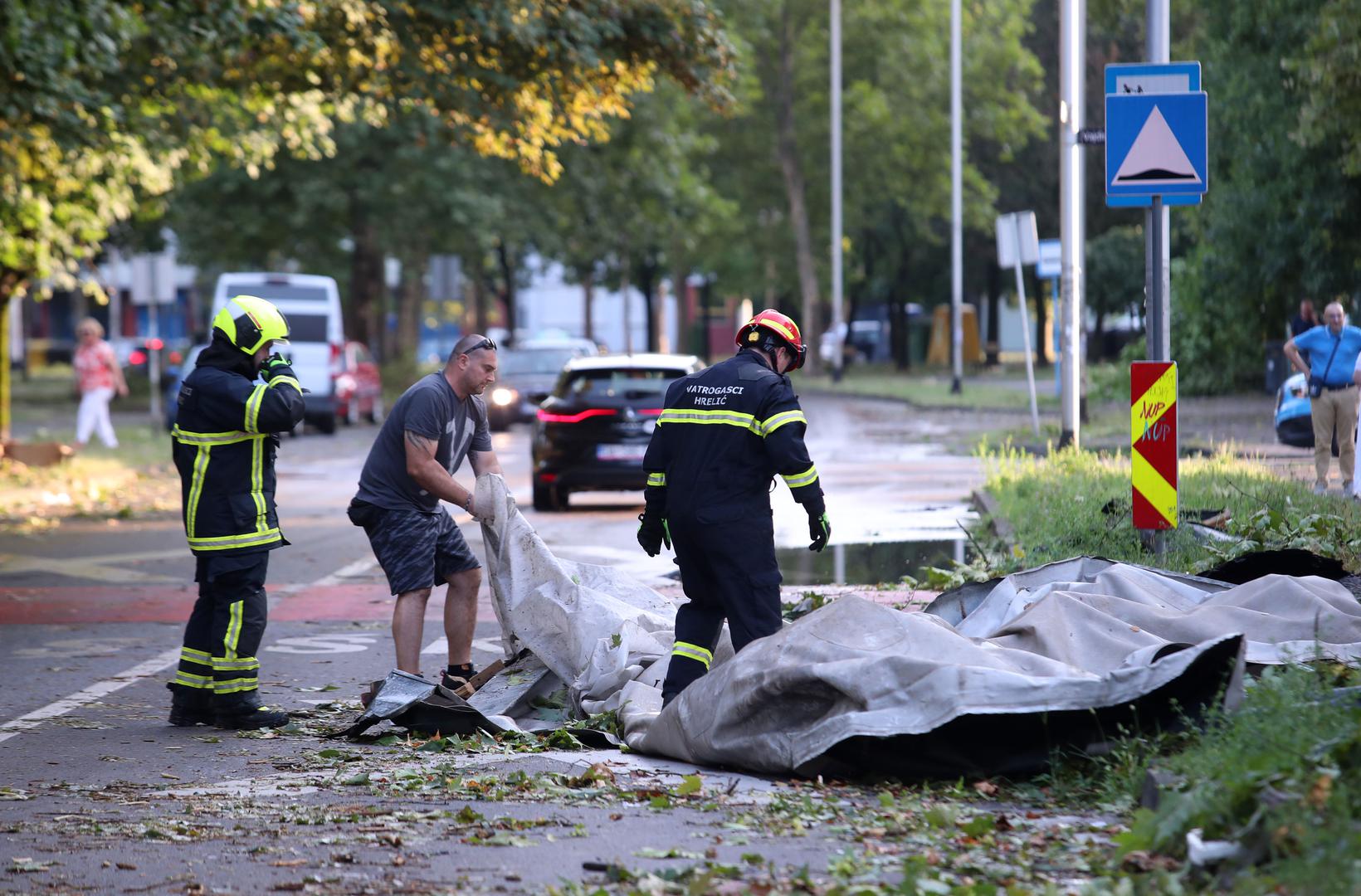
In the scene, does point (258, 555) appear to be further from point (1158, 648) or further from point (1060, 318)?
point (1060, 318)

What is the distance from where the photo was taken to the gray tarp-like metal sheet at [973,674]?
19.4 feet

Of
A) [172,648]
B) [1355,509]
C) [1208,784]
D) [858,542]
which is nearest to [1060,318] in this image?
[858,542]

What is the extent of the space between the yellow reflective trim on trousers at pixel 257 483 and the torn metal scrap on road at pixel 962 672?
1.22m

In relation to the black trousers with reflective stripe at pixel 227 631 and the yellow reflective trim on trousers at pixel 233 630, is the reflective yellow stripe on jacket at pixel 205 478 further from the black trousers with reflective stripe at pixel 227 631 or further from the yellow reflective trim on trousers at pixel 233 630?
the yellow reflective trim on trousers at pixel 233 630

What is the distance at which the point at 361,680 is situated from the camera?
8.89 meters

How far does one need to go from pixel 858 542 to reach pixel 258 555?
23.2ft

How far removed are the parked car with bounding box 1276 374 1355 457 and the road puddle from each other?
216 inches

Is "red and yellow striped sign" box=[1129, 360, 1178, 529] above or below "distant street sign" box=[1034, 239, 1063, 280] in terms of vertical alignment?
below

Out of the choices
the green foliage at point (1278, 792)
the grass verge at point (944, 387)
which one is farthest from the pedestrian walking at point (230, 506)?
the grass verge at point (944, 387)

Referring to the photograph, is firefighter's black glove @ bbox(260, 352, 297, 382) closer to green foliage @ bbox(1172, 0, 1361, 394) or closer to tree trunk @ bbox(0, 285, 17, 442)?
tree trunk @ bbox(0, 285, 17, 442)

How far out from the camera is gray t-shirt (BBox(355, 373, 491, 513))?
8.12 meters

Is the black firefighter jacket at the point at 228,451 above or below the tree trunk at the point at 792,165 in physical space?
below

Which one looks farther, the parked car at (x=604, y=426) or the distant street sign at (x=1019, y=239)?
the distant street sign at (x=1019, y=239)

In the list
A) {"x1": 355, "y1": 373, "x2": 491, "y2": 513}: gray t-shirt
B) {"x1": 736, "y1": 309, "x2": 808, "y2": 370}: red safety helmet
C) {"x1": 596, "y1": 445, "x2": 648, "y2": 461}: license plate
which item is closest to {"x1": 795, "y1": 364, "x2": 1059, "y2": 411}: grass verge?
{"x1": 596, "y1": 445, "x2": 648, "y2": 461}: license plate
